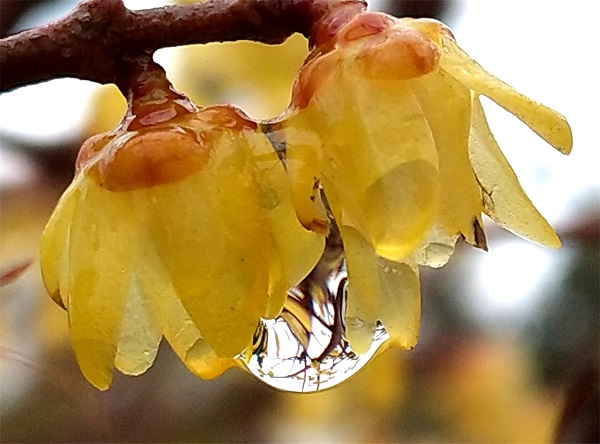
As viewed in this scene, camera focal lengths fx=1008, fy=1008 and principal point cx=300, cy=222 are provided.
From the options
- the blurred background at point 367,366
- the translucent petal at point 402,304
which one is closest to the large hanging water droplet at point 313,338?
the translucent petal at point 402,304

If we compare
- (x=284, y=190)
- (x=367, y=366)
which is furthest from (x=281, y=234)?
(x=367, y=366)

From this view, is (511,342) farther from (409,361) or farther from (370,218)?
(370,218)

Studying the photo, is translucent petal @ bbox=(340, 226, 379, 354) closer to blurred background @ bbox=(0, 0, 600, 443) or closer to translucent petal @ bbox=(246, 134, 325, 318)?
translucent petal @ bbox=(246, 134, 325, 318)

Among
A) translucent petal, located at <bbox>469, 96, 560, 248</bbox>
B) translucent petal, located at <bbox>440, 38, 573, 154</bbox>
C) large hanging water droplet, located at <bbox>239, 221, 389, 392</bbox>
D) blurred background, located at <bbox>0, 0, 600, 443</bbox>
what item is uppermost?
translucent petal, located at <bbox>440, 38, 573, 154</bbox>

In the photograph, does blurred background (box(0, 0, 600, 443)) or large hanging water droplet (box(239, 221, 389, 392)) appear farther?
blurred background (box(0, 0, 600, 443))

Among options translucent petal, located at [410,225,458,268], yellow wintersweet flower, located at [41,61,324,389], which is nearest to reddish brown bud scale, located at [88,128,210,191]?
yellow wintersweet flower, located at [41,61,324,389]

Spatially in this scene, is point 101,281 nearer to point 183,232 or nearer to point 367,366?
point 183,232

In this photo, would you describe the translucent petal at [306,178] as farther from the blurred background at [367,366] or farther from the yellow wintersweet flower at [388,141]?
the blurred background at [367,366]
